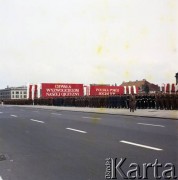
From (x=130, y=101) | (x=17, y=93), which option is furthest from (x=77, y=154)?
(x=17, y=93)

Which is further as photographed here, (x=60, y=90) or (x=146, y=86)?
(x=146, y=86)

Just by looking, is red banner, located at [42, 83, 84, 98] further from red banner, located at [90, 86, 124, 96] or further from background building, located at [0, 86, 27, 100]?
background building, located at [0, 86, 27, 100]

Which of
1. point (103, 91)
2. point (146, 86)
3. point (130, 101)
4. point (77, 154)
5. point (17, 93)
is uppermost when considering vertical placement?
point (17, 93)

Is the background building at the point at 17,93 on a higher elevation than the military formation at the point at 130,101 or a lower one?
higher

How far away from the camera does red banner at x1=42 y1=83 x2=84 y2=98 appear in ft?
208

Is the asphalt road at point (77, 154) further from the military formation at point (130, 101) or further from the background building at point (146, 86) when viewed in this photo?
the background building at point (146, 86)

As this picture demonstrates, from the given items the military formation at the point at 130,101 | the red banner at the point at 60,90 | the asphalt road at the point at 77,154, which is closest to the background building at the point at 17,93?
the red banner at the point at 60,90

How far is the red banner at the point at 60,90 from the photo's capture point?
2491 inches

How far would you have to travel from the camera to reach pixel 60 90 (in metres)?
63.3

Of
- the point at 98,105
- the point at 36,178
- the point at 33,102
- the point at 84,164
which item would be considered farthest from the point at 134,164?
the point at 33,102

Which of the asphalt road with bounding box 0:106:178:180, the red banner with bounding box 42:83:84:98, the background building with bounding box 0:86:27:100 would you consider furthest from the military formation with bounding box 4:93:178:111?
the background building with bounding box 0:86:27:100

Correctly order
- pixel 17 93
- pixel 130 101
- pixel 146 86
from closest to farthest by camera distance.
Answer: pixel 130 101, pixel 146 86, pixel 17 93

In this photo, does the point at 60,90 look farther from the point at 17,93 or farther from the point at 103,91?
the point at 17,93

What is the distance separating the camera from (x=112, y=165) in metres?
7.82
